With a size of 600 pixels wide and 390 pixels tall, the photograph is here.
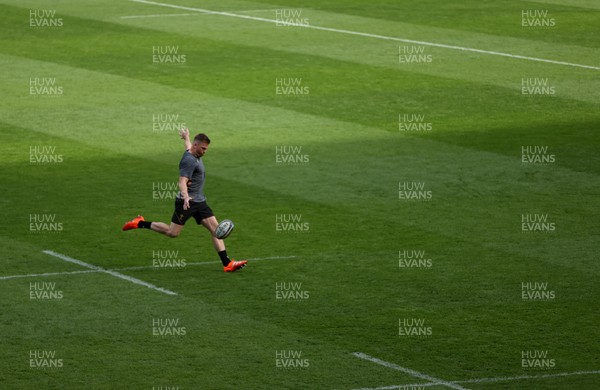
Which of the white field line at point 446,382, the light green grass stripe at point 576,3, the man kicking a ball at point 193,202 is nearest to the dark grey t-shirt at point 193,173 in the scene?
the man kicking a ball at point 193,202

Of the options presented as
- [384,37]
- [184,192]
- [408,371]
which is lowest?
[408,371]

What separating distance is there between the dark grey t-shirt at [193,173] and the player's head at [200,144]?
0.31 ft

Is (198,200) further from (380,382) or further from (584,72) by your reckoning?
(584,72)

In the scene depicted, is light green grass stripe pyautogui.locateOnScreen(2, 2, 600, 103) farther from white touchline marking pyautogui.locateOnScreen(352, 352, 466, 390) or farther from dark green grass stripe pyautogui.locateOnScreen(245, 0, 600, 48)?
white touchline marking pyautogui.locateOnScreen(352, 352, 466, 390)

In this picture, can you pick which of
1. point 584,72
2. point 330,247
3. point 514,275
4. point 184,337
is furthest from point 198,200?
point 584,72

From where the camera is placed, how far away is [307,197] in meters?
21.8

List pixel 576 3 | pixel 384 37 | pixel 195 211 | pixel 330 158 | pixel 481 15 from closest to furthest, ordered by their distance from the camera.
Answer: pixel 195 211 < pixel 330 158 < pixel 384 37 < pixel 481 15 < pixel 576 3

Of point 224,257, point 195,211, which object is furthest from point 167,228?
point 224,257

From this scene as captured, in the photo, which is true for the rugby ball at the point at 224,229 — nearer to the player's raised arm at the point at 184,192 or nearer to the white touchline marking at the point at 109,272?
the player's raised arm at the point at 184,192

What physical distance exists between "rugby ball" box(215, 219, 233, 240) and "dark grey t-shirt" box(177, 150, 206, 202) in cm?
71

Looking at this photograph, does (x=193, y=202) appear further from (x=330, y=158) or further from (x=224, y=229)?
(x=330, y=158)

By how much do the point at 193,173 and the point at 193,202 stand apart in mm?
442

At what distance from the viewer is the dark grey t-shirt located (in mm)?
18141

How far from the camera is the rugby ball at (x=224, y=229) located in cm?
1786
